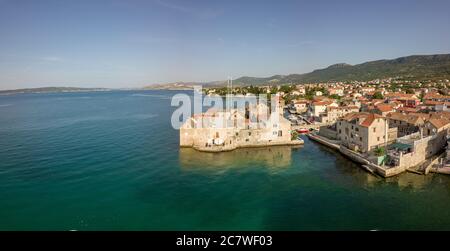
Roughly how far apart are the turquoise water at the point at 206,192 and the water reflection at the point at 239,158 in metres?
0.04

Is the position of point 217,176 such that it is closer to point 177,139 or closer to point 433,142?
point 177,139

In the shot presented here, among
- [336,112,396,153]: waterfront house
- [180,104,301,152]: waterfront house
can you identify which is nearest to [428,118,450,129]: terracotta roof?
[336,112,396,153]: waterfront house

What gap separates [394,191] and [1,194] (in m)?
10.7

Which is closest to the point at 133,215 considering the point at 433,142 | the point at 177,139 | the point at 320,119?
the point at 177,139

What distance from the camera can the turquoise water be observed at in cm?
640

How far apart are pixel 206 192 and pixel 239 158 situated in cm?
369

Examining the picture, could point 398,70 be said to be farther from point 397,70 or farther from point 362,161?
point 362,161

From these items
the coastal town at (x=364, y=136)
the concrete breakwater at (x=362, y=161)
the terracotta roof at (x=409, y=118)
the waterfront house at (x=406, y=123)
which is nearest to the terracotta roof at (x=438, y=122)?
the coastal town at (x=364, y=136)

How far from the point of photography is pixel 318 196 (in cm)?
762

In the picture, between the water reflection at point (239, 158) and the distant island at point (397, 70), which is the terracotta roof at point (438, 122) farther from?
the distant island at point (397, 70)

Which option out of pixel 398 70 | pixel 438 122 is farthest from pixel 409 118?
pixel 398 70

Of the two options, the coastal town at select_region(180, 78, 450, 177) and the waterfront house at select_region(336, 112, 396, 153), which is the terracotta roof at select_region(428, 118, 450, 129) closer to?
the coastal town at select_region(180, 78, 450, 177)

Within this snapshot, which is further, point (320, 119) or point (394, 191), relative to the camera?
point (320, 119)

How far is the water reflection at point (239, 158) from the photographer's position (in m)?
10.6
